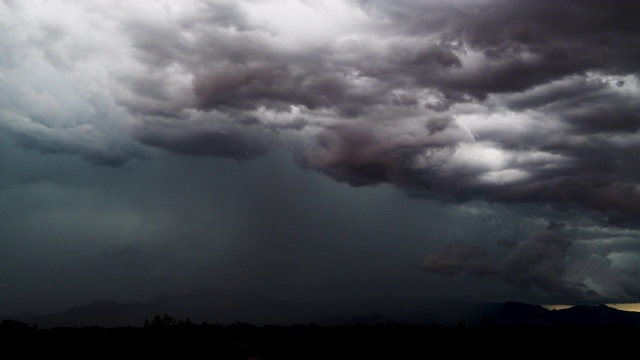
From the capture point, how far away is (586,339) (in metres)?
55.5

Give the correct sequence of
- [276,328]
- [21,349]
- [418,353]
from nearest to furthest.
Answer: [21,349], [418,353], [276,328]

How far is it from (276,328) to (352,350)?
8.48 m

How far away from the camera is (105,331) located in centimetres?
5362

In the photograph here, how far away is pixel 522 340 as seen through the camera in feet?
177

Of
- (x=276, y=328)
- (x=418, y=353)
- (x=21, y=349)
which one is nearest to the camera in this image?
(x=21, y=349)

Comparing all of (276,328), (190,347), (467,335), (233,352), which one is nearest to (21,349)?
(190,347)

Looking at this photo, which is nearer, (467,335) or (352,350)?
(352,350)

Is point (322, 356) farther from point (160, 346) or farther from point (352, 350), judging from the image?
point (160, 346)

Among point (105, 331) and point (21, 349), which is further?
point (105, 331)

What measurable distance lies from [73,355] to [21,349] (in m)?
3.91

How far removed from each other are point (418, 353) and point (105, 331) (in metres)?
26.3

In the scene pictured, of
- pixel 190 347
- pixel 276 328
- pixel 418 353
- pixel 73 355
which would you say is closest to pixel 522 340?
pixel 418 353

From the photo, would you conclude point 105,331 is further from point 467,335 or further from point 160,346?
point 467,335

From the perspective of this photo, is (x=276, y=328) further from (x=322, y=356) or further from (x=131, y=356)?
(x=131, y=356)
